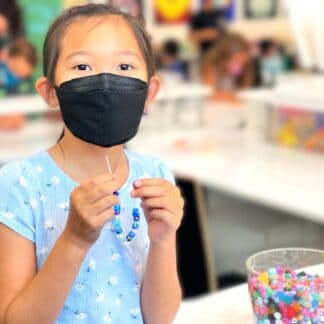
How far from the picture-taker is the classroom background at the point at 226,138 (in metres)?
2.20

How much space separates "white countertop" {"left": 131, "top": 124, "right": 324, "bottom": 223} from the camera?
1.92 metres

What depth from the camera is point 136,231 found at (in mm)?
949

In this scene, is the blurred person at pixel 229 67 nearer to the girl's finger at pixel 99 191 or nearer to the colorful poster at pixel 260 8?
the colorful poster at pixel 260 8

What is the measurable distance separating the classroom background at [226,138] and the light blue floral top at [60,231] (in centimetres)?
90

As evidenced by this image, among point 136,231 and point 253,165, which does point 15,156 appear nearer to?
point 253,165

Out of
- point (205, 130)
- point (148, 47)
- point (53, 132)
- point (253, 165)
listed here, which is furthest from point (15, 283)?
point (205, 130)

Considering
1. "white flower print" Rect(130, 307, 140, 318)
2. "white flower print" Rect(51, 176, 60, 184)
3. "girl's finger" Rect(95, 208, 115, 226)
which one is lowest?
"white flower print" Rect(130, 307, 140, 318)

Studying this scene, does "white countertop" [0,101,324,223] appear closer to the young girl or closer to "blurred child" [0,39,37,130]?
"blurred child" [0,39,37,130]

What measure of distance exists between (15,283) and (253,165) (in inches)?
Result: 59.1

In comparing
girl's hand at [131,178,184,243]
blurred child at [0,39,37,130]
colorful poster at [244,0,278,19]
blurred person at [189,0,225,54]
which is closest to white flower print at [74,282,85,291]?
girl's hand at [131,178,184,243]

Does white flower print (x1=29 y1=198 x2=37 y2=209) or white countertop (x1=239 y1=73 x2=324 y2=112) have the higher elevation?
white flower print (x1=29 y1=198 x2=37 y2=209)

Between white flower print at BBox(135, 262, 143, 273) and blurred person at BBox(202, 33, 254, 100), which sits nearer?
white flower print at BBox(135, 262, 143, 273)

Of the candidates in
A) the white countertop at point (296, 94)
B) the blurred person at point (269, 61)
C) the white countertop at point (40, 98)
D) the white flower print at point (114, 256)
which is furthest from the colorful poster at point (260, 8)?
the white flower print at point (114, 256)

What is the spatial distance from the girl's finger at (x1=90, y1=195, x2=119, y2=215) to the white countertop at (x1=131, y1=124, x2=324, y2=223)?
3.37 ft
